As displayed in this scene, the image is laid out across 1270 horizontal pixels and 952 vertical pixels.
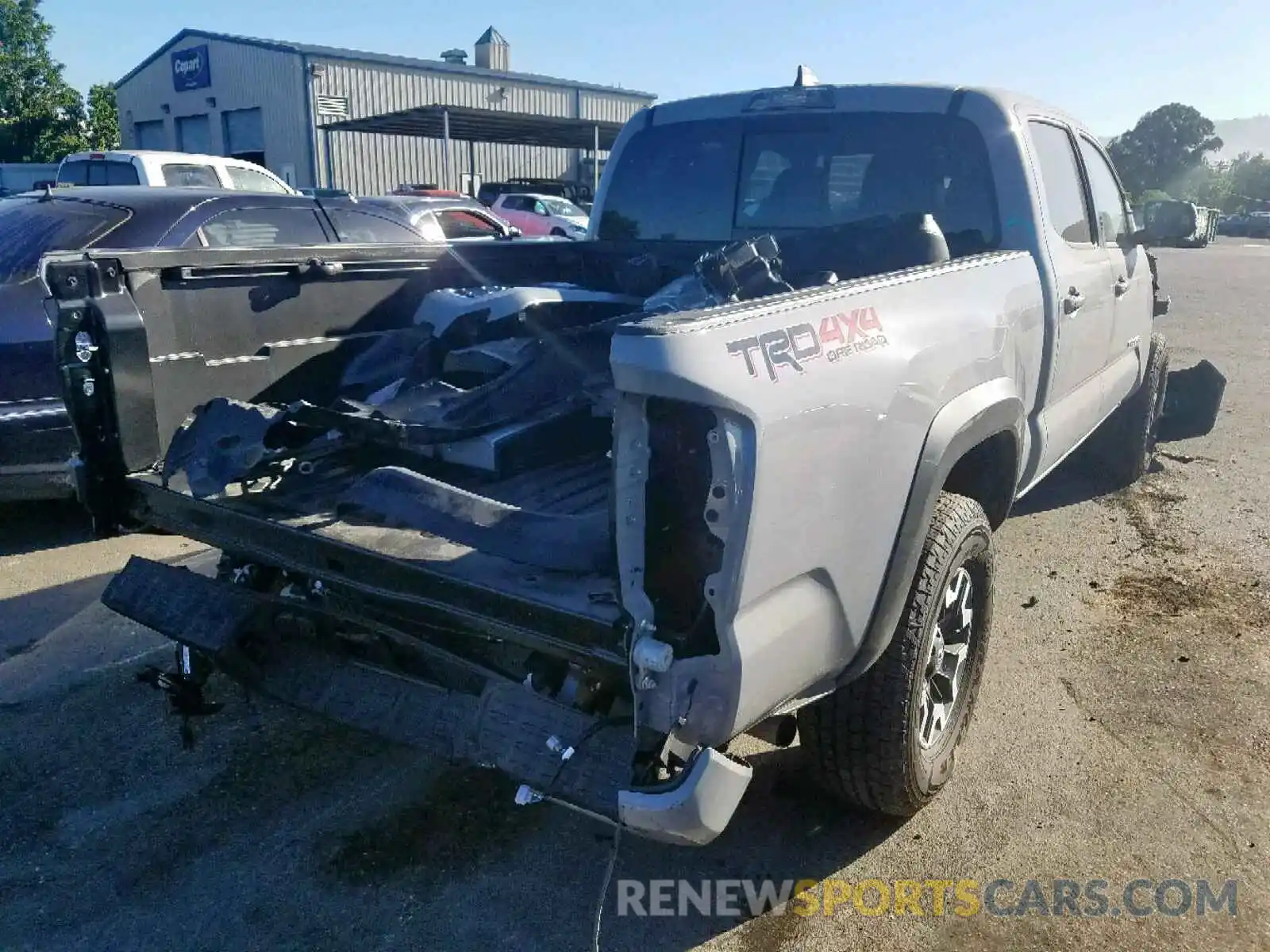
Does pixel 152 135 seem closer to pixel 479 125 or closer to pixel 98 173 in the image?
pixel 479 125

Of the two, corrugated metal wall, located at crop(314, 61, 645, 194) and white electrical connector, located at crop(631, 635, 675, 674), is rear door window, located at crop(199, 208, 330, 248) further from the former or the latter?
corrugated metal wall, located at crop(314, 61, 645, 194)

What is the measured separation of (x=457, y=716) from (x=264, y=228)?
17.2 feet

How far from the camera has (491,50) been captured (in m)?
36.6

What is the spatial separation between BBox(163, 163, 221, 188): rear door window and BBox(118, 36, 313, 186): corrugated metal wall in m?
17.8

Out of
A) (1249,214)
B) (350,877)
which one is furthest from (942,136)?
(1249,214)

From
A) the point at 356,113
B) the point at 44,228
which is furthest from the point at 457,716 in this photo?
the point at 356,113

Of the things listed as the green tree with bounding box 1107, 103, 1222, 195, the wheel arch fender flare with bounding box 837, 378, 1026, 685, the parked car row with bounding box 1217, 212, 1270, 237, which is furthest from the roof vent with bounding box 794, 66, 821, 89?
the green tree with bounding box 1107, 103, 1222, 195

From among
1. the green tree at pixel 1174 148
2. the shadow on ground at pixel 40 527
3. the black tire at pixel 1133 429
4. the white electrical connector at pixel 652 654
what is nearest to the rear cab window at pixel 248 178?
the shadow on ground at pixel 40 527

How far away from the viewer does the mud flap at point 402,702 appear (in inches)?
91.0

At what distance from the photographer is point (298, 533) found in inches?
107

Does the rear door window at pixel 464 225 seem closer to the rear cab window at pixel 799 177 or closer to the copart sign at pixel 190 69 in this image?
the rear cab window at pixel 799 177

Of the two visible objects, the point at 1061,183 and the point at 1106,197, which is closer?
the point at 1061,183

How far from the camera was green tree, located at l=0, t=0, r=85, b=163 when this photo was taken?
110 feet

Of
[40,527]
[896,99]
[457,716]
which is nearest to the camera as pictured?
[457,716]
